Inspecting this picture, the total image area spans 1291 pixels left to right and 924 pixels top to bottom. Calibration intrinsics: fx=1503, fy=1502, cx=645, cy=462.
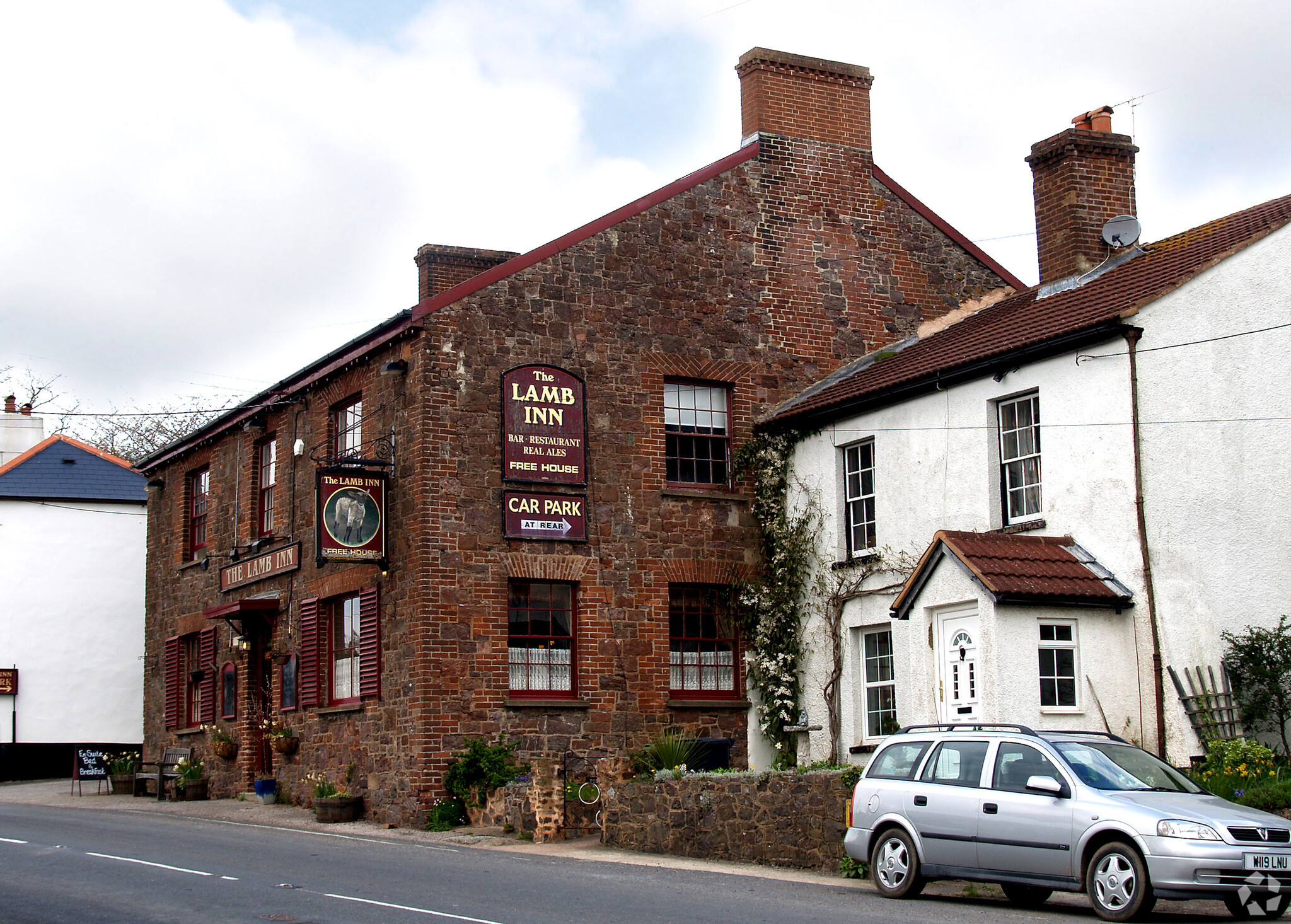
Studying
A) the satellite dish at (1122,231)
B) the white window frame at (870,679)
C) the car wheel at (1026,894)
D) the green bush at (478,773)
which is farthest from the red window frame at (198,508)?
the car wheel at (1026,894)

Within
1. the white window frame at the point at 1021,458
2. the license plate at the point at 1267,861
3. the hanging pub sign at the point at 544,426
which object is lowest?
the license plate at the point at 1267,861

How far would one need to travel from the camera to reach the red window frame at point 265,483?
26.5 meters

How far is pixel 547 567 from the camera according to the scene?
70.8 feet

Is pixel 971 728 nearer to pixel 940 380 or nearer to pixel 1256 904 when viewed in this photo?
pixel 1256 904

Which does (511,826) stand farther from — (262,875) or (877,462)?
(877,462)

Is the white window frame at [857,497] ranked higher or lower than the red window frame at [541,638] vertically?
higher

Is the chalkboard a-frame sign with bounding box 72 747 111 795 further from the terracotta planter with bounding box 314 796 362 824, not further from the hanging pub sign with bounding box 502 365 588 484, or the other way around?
the hanging pub sign with bounding box 502 365 588 484

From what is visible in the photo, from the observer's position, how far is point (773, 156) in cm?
2459

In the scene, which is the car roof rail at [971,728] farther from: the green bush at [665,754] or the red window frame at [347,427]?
the red window frame at [347,427]

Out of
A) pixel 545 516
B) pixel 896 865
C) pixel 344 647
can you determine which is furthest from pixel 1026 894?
pixel 344 647

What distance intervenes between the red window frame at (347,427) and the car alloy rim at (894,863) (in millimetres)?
11683

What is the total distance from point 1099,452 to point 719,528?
22.5 ft

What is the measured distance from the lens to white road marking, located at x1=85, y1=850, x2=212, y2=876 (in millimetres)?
14344

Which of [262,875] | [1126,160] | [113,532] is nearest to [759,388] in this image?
[1126,160]
